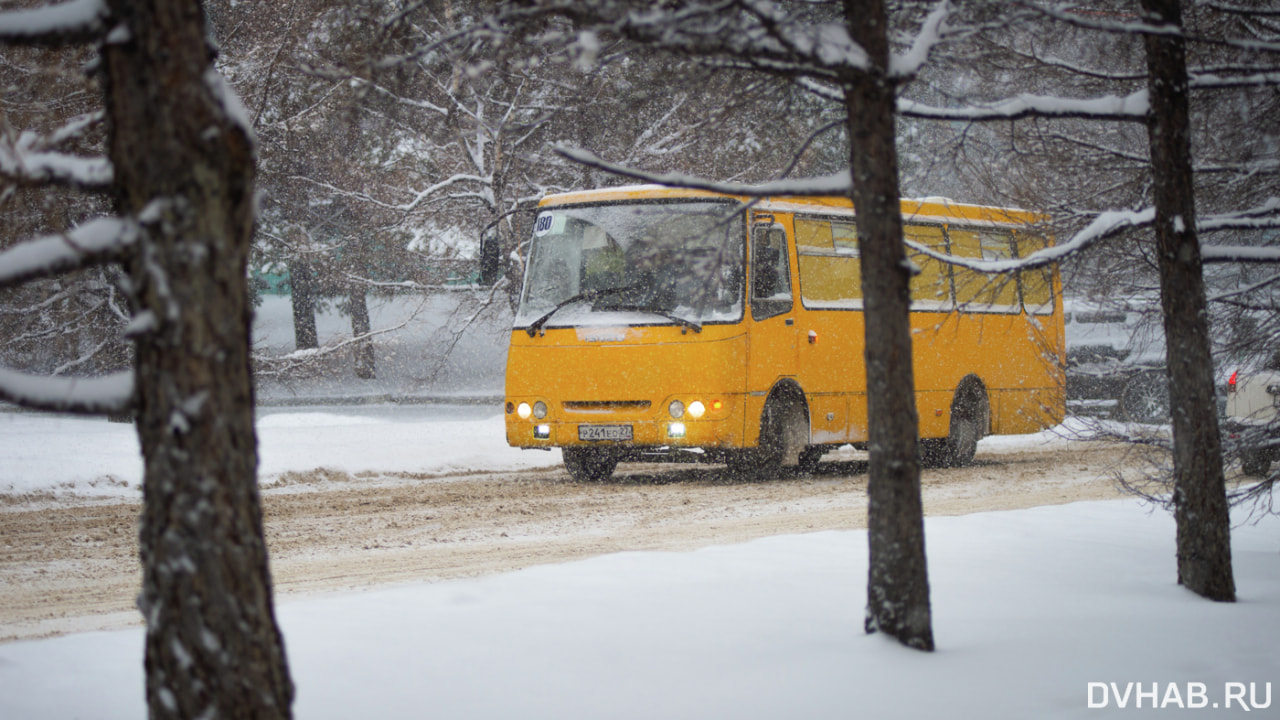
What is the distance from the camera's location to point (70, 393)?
10.0 feet

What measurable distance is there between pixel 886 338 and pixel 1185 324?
6.56ft

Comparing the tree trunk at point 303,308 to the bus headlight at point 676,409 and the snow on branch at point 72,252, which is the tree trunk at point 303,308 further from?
the snow on branch at point 72,252

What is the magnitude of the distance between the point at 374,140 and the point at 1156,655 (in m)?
20.0

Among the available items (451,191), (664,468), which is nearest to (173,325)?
(664,468)

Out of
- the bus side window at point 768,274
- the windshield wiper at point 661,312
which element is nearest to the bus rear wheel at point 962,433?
the bus side window at point 768,274

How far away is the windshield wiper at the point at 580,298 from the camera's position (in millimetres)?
13203

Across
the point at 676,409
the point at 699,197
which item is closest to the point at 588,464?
the point at 676,409

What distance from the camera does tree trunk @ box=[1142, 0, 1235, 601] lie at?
5902mm

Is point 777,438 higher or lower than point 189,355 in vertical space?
lower

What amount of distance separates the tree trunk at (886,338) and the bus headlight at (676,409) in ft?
26.6

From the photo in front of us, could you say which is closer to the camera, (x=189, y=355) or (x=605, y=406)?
(x=189, y=355)

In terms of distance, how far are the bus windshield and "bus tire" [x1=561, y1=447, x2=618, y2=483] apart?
1.75 m

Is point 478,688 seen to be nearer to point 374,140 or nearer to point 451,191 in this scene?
point 451,191

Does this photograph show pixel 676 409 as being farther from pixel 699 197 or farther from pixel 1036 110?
pixel 1036 110
